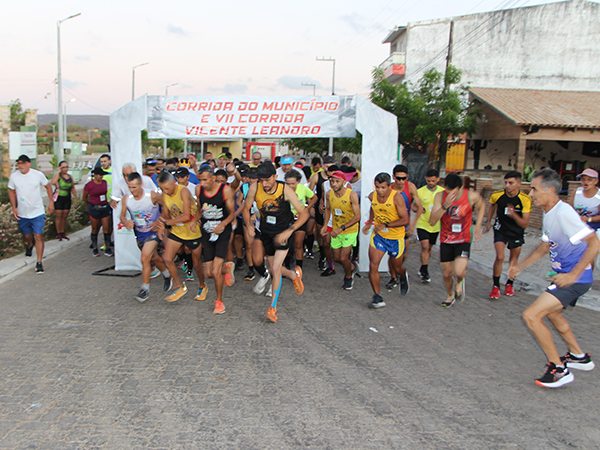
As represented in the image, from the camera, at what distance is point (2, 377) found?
417cm

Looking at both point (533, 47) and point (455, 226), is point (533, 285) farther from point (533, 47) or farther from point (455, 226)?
point (533, 47)

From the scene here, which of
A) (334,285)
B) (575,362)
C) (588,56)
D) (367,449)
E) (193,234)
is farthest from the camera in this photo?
(588,56)

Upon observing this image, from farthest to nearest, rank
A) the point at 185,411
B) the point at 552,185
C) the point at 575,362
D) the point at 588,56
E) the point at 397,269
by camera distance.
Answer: the point at 588,56 → the point at 397,269 → the point at 575,362 → the point at 552,185 → the point at 185,411

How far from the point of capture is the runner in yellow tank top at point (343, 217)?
7.09m

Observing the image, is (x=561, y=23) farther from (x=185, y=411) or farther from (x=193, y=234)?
(x=185, y=411)

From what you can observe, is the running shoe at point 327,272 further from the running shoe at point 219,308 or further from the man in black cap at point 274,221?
the running shoe at point 219,308

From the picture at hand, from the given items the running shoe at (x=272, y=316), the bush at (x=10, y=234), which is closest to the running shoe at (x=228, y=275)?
the running shoe at (x=272, y=316)

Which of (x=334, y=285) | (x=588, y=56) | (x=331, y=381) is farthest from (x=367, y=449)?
(x=588, y=56)

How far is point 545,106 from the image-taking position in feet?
67.0

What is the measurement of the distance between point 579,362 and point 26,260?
8.88 meters

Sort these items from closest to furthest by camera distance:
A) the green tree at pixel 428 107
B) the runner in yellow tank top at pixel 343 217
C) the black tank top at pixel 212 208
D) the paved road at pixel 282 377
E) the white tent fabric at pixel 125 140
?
the paved road at pixel 282 377
the black tank top at pixel 212 208
the runner in yellow tank top at pixel 343 217
the white tent fabric at pixel 125 140
the green tree at pixel 428 107

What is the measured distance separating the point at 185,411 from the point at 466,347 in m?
3.05

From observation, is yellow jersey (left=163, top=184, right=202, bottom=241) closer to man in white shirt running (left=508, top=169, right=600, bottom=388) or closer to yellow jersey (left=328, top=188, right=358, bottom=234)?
yellow jersey (left=328, top=188, right=358, bottom=234)

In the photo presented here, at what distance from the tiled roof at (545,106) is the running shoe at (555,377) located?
51.1 feet
